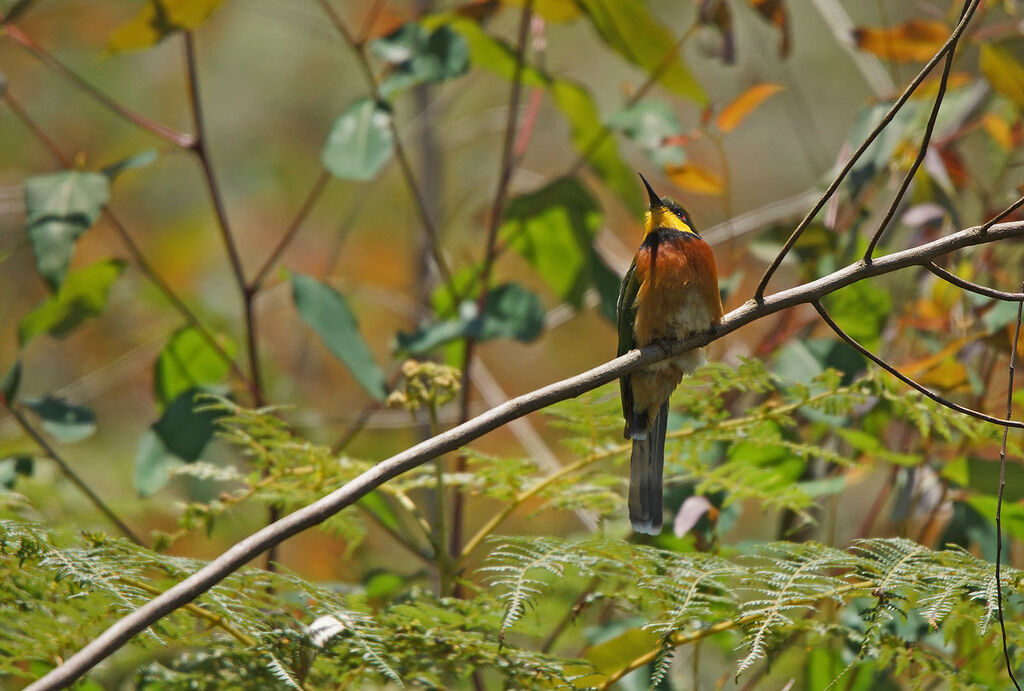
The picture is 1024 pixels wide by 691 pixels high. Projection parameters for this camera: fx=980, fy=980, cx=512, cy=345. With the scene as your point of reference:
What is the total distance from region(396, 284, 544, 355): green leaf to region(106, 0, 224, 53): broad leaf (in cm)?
100

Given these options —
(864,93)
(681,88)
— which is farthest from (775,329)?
(864,93)

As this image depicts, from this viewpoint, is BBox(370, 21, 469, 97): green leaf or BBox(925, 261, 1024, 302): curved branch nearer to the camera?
BBox(925, 261, 1024, 302): curved branch

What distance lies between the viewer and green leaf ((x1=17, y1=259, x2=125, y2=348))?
8.82 ft

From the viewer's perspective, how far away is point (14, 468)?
2453 millimetres

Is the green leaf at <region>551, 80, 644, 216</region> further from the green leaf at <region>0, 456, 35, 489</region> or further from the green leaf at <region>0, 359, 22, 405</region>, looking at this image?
the green leaf at <region>0, 456, 35, 489</region>

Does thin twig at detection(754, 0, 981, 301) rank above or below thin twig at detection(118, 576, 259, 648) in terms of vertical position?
above

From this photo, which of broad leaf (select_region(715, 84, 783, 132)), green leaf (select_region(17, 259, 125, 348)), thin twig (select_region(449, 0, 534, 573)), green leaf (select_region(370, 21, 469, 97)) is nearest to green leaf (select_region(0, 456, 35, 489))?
green leaf (select_region(17, 259, 125, 348))

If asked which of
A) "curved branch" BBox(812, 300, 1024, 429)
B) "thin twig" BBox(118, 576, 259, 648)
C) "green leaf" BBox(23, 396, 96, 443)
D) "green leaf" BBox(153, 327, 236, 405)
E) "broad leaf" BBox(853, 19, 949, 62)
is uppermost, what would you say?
"broad leaf" BBox(853, 19, 949, 62)

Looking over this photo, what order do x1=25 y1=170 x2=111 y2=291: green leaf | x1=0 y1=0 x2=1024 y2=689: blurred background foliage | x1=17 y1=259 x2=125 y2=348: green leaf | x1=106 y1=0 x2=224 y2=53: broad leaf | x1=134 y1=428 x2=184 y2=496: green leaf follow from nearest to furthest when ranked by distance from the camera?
x1=0 y1=0 x2=1024 y2=689: blurred background foliage → x1=25 y1=170 x2=111 y2=291: green leaf → x1=134 y1=428 x2=184 y2=496: green leaf → x1=106 y1=0 x2=224 y2=53: broad leaf → x1=17 y1=259 x2=125 y2=348: green leaf

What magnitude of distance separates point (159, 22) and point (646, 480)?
1753mm

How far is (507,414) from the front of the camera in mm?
1427

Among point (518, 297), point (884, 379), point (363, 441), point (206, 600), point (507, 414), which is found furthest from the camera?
point (363, 441)

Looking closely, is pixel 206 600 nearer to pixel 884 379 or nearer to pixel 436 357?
pixel 884 379

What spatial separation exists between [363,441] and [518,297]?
9.68 feet
